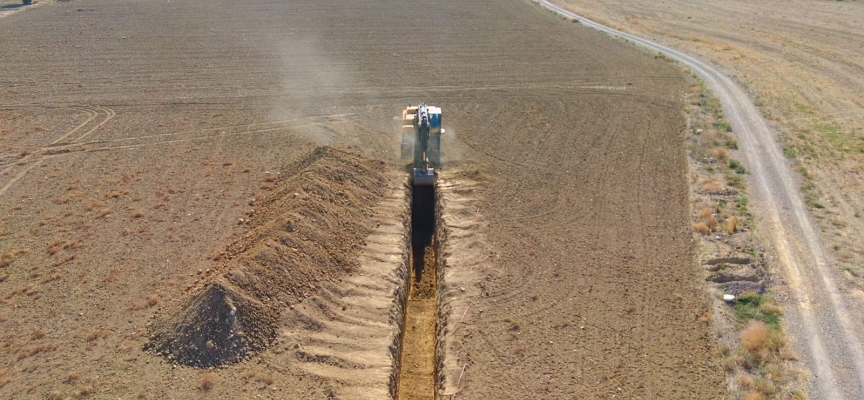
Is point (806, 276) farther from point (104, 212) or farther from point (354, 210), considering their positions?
point (104, 212)

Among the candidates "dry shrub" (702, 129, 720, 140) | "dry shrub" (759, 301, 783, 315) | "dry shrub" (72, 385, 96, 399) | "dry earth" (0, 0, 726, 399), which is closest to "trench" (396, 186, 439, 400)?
"dry earth" (0, 0, 726, 399)

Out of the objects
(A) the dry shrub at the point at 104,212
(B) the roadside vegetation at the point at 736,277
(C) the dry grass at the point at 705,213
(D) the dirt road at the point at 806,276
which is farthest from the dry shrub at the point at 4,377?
(C) the dry grass at the point at 705,213

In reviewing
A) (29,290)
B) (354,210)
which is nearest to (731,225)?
(354,210)

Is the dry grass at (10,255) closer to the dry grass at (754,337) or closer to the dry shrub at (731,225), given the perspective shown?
the dry grass at (754,337)

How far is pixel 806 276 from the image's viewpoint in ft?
68.1

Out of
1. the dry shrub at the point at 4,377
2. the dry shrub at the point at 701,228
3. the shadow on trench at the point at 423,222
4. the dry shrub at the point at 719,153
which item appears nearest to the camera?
the dry shrub at the point at 4,377

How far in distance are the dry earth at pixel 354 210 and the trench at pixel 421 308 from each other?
1.05 metres

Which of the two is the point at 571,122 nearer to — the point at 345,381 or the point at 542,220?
the point at 542,220

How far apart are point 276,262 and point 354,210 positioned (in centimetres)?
512

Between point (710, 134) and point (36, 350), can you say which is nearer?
point (36, 350)

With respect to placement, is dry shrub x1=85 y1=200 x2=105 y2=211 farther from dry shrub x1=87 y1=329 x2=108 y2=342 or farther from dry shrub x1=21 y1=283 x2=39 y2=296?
dry shrub x1=87 y1=329 x2=108 y2=342

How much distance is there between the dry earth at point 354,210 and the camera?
1653cm

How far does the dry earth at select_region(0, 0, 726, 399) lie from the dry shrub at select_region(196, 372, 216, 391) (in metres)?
0.04

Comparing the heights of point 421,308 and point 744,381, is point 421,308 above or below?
below
